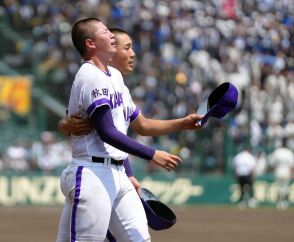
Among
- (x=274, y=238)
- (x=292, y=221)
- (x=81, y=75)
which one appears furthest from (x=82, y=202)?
(x=292, y=221)

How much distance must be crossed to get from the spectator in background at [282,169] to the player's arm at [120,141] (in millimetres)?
21573

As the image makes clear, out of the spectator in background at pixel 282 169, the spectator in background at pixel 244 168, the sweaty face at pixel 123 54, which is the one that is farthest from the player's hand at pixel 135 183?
the spectator in background at pixel 282 169

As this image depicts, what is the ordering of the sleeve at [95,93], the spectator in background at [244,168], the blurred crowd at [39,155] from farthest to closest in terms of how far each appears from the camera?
the spectator in background at [244,168] → the blurred crowd at [39,155] → the sleeve at [95,93]

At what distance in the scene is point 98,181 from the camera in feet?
22.3

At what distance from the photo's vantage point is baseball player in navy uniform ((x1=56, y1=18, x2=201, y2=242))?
669 centimetres

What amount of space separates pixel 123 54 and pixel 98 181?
1.36 metres

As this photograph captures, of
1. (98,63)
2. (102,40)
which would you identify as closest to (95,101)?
(98,63)

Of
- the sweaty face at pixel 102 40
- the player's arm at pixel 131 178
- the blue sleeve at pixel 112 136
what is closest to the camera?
the blue sleeve at pixel 112 136

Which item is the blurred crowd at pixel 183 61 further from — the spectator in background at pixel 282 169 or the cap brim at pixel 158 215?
the cap brim at pixel 158 215

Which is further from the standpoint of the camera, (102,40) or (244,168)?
(244,168)

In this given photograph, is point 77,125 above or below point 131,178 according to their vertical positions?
above

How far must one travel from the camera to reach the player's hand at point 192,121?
7199mm

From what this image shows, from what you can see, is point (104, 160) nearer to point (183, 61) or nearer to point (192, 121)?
point (192, 121)

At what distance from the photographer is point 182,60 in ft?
94.5
